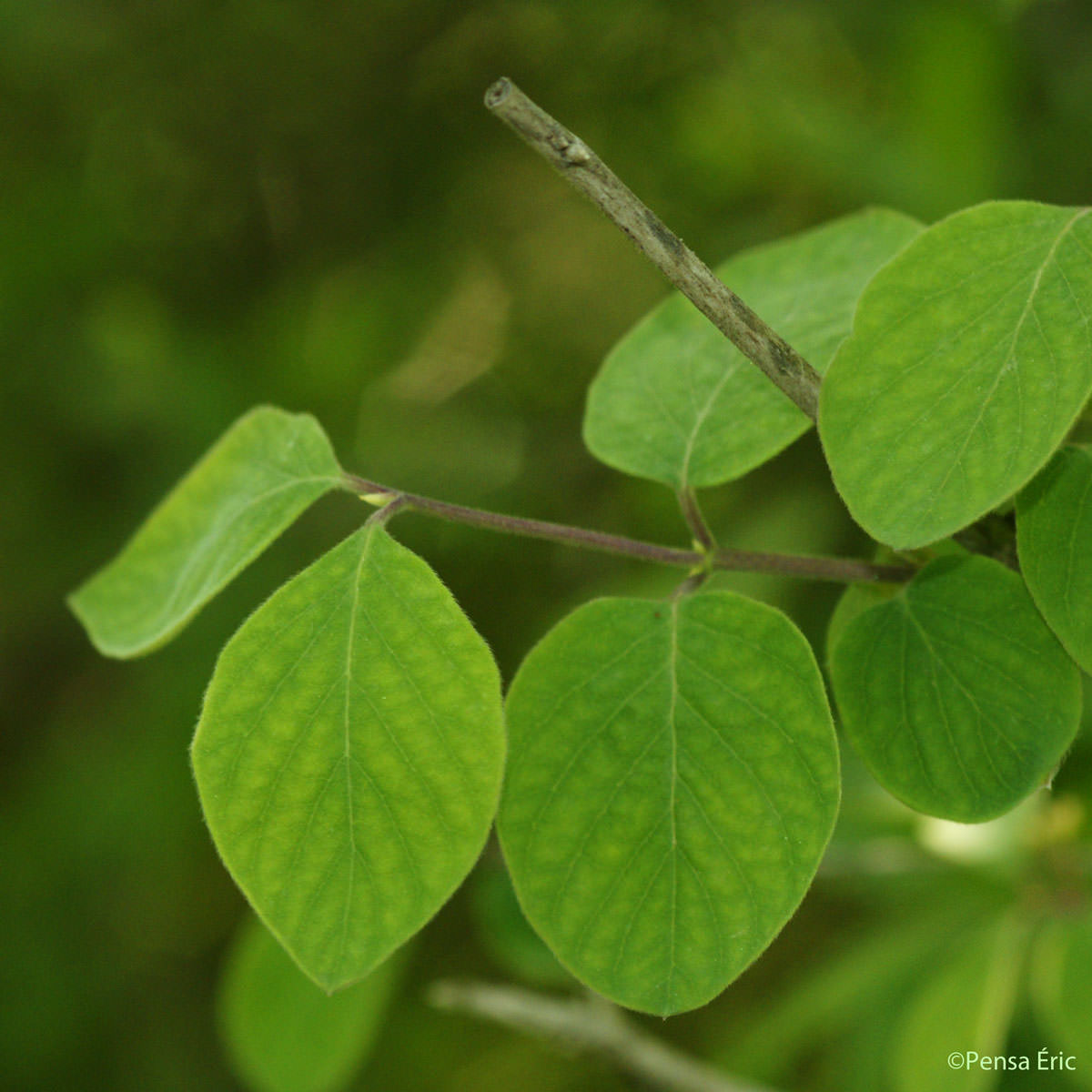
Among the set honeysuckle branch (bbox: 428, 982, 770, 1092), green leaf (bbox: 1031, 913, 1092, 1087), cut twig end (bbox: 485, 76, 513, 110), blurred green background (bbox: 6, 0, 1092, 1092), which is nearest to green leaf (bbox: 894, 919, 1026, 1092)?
green leaf (bbox: 1031, 913, 1092, 1087)

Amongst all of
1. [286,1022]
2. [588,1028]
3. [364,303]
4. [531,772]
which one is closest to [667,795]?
[531,772]

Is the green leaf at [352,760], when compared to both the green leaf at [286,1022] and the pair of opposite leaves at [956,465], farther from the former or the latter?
the green leaf at [286,1022]

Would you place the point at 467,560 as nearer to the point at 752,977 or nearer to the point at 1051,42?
the point at 752,977

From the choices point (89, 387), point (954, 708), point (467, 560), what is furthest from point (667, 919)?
point (89, 387)

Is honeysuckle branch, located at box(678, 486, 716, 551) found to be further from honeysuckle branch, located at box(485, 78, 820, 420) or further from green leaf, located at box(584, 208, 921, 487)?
honeysuckle branch, located at box(485, 78, 820, 420)

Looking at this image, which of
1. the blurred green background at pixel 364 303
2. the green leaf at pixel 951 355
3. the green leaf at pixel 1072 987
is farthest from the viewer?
the blurred green background at pixel 364 303

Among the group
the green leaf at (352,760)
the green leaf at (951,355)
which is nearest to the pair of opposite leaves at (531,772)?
the green leaf at (352,760)
